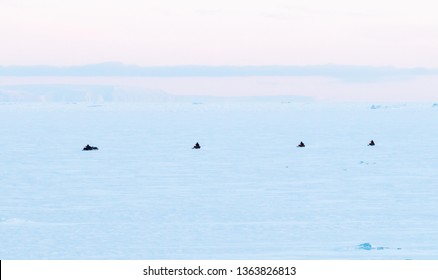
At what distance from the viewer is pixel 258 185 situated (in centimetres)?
3105

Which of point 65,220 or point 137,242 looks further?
point 65,220

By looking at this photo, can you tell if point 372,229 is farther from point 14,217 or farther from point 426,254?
point 14,217

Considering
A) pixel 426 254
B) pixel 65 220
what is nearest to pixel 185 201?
pixel 65 220

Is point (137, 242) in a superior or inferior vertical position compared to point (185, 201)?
inferior

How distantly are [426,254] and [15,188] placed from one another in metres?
16.3

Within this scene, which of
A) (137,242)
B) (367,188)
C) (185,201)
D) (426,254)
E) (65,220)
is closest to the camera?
(426,254)

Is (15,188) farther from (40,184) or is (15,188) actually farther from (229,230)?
(229,230)

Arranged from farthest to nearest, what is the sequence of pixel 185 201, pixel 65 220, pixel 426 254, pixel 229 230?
pixel 185 201 → pixel 65 220 → pixel 229 230 → pixel 426 254

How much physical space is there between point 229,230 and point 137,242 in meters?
2.49

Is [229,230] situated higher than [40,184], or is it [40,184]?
[40,184]
